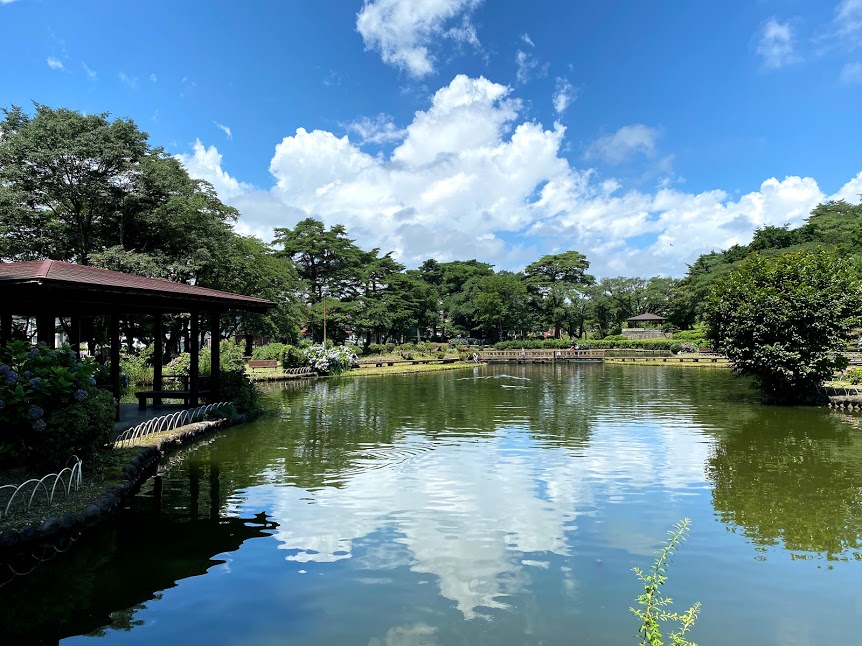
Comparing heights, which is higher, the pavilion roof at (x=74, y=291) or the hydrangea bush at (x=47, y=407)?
the pavilion roof at (x=74, y=291)

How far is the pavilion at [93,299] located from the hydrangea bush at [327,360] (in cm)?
1743

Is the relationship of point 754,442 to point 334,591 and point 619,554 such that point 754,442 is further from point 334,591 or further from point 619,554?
point 334,591

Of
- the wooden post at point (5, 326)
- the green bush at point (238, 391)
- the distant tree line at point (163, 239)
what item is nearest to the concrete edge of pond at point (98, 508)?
the wooden post at point (5, 326)

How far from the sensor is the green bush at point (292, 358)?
33.2 metres

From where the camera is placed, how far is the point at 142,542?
685 centimetres

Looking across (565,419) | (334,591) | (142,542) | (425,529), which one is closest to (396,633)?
(334,591)

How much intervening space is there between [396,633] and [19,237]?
80.3 feet

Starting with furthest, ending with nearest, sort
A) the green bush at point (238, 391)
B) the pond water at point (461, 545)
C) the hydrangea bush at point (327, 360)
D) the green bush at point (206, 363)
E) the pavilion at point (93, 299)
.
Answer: the hydrangea bush at point (327, 360)
the green bush at point (206, 363)
the green bush at point (238, 391)
the pavilion at point (93, 299)
the pond water at point (461, 545)

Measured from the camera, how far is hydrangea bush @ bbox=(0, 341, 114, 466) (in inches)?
299

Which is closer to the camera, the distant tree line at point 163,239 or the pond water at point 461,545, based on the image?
the pond water at point 461,545

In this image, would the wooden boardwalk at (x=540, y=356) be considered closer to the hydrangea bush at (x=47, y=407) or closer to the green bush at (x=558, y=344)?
the green bush at (x=558, y=344)

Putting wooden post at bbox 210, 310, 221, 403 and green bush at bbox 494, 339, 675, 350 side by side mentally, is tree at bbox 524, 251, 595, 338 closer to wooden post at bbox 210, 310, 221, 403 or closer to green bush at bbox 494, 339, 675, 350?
green bush at bbox 494, 339, 675, 350

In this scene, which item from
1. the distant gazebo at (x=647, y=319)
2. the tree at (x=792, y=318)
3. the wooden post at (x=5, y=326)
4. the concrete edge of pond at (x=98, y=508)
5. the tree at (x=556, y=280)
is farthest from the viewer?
the tree at (x=556, y=280)

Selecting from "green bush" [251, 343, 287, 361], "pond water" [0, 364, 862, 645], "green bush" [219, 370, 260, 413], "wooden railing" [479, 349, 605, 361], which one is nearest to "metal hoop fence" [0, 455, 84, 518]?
"pond water" [0, 364, 862, 645]
